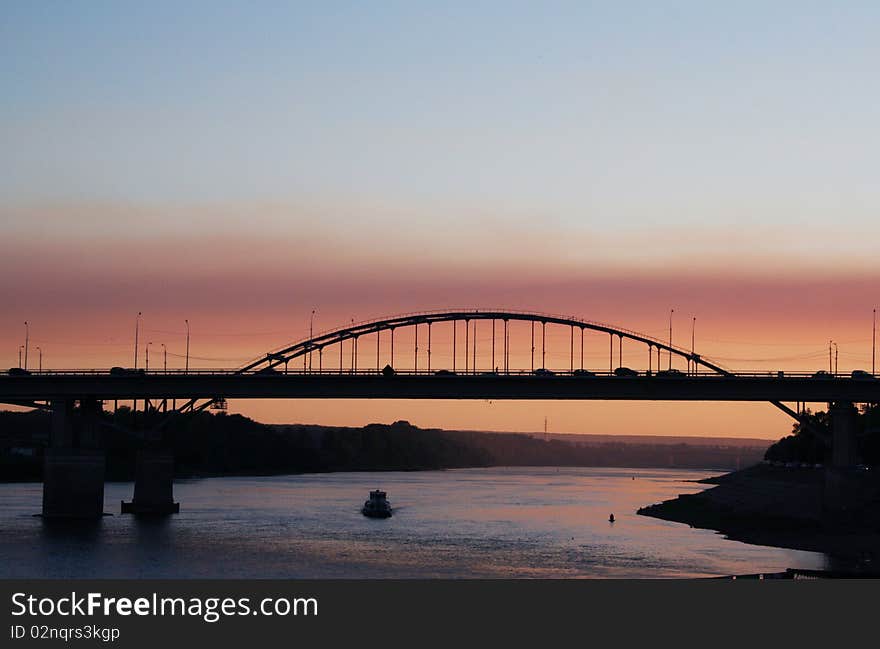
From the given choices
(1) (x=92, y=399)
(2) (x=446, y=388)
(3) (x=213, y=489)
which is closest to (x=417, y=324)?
(2) (x=446, y=388)

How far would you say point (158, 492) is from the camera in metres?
117

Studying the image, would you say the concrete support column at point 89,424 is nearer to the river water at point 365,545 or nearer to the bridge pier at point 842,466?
the river water at point 365,545

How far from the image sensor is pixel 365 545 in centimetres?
8662

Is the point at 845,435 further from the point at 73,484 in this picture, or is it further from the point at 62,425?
the point at 62,425

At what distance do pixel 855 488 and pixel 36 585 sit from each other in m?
64.6

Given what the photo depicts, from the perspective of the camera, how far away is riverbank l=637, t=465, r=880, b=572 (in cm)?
8512

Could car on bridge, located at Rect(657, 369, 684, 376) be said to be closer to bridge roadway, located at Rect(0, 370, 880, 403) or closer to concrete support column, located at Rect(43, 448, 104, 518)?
bridge roadway, located at Rect(0, 370, 880, 403)

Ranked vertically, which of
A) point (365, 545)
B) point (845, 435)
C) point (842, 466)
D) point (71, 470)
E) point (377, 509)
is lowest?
point (365, 545)

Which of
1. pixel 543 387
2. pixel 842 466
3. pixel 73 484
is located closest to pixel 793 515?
pixel 842 466

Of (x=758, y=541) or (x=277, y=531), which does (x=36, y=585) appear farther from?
(x=758, y=541)

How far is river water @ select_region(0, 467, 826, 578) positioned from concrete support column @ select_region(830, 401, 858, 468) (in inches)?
471

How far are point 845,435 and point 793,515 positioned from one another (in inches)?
301

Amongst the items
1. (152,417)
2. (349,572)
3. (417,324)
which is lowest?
(349,572)
